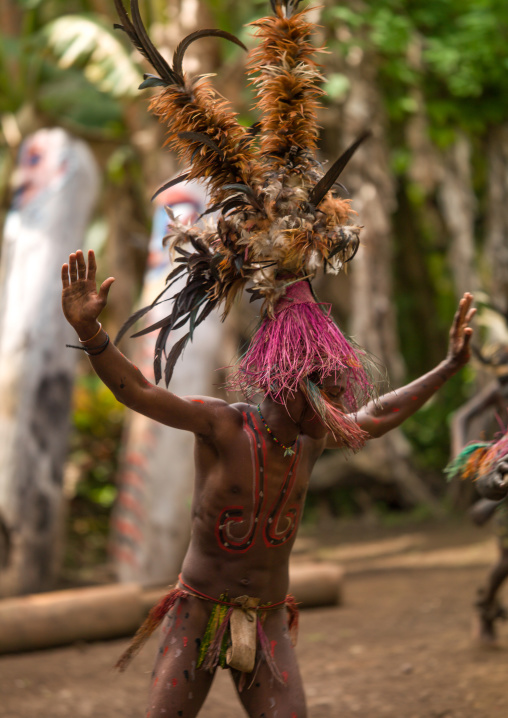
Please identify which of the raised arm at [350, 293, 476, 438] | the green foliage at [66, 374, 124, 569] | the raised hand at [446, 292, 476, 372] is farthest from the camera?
the green foliage at [66, 374, 124, 569]

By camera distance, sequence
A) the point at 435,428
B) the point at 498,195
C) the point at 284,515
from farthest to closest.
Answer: the point at 435,428 → the point at 498,195 → the point at 284,515

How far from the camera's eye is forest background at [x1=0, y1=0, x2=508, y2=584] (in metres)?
9.59

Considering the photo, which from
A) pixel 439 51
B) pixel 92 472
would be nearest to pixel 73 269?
pixel 92 472

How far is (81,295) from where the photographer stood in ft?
8.30

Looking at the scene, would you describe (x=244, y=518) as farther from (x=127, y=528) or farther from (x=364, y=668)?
(x=127, y=528)

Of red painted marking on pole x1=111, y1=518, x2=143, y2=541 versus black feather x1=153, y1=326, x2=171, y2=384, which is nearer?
black feather x1=153, y1=326, x2=171, y2=384

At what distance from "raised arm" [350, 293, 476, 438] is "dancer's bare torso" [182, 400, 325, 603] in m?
0.42

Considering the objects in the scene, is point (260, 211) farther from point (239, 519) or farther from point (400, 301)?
point (400, 301)

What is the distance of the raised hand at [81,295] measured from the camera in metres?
2.50

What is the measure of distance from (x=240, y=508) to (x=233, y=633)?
41 centimetres

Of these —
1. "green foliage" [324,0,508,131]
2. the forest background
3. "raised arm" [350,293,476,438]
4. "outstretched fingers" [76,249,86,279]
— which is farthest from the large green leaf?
"outstretched fingers" [76,249,86,279]

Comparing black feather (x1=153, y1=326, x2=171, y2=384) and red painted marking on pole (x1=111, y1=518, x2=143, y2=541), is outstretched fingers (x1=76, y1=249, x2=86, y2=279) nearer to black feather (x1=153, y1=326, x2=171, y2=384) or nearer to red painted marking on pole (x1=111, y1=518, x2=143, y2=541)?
black feather (x1=153, y1=326, x2=171, y2=384)

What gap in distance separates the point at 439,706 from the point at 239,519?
2.23 m

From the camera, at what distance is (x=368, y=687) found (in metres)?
4.78
